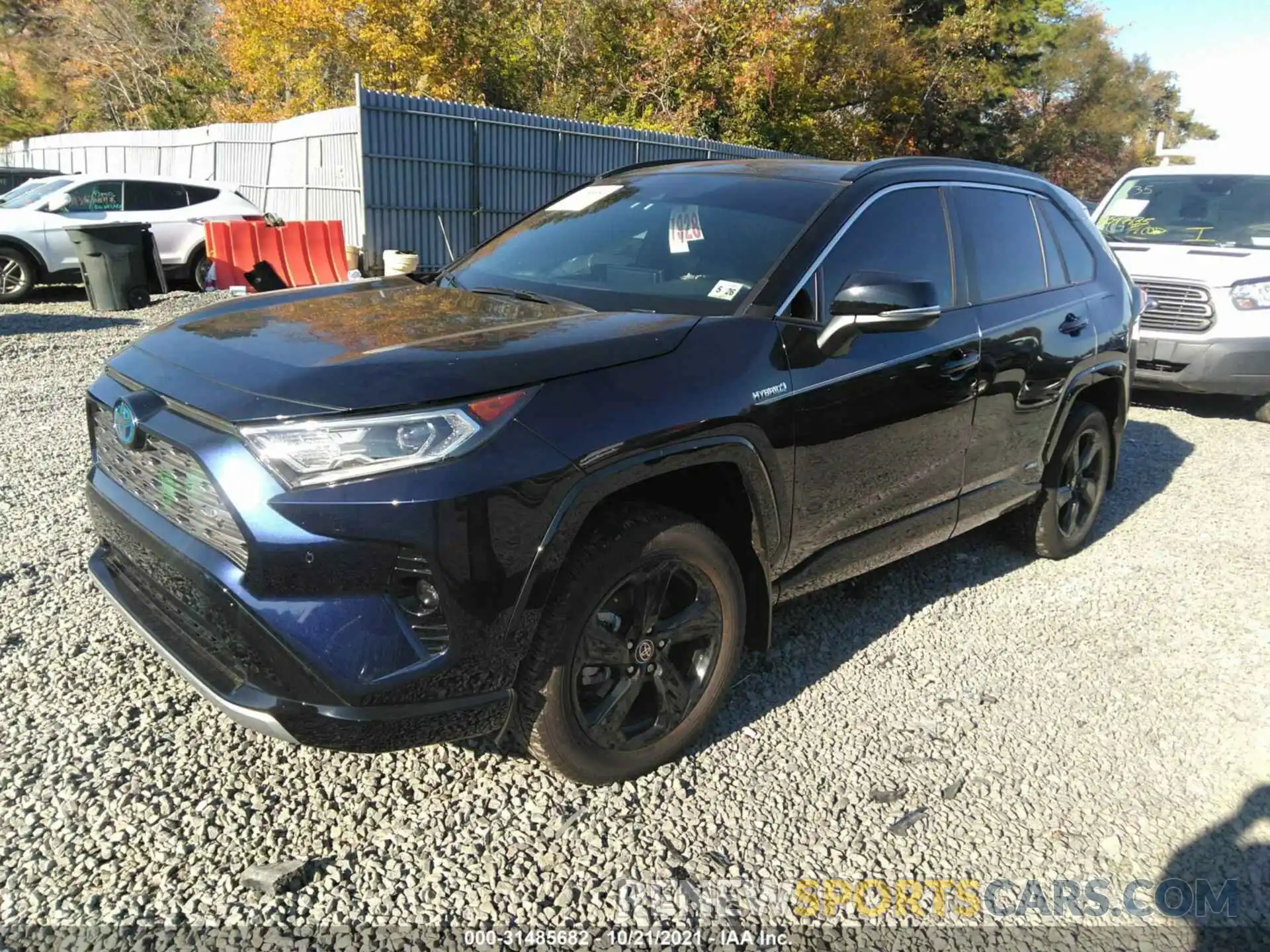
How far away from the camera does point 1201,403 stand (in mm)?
9195

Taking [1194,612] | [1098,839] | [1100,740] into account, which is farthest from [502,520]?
[1194,612]

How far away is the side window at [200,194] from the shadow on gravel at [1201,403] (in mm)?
12212

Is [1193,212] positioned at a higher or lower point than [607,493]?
higher

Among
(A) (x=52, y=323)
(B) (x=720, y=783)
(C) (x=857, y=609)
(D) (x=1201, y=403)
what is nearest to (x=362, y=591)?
(B) (x=720, y=783)

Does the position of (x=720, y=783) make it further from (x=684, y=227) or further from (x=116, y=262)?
(x=116, y=262)

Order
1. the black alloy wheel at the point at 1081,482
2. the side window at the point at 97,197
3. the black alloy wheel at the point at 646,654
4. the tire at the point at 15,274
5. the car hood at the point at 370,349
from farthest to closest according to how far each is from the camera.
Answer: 1. the side window at the point at 97,197
2. the tire at the point at 15,274
3. the black alloy wheel at the point at 1081,482
4. the black alloy wheel at the point at 646,654
5. the car hood at the point at 370,349

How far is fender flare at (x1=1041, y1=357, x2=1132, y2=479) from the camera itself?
4391 millimetres

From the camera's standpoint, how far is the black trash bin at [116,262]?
1033cm

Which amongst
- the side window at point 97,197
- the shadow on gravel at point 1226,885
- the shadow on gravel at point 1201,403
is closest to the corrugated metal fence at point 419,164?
the side window at point 97,197

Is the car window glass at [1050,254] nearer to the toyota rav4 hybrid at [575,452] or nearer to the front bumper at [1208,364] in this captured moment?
the toyota rav4 hybrid at [575,452]

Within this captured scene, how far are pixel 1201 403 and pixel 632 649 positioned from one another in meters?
8.79

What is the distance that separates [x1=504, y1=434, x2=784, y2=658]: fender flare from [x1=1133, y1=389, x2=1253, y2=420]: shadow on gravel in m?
7.48

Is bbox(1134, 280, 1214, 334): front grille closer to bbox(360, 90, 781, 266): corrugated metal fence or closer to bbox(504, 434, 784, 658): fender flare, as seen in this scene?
bbox(504, 434, 784, 658): fender flare

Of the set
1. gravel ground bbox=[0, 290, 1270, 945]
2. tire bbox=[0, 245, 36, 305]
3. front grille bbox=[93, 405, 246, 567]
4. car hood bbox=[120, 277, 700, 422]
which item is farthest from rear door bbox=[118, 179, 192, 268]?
front grille bbox=[93, 405, 246, 567]
